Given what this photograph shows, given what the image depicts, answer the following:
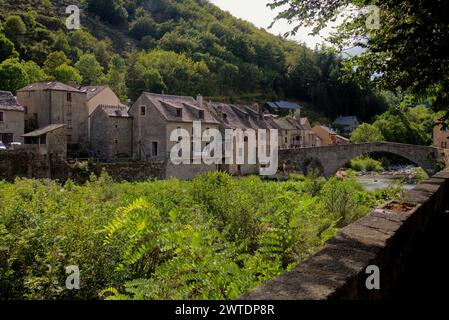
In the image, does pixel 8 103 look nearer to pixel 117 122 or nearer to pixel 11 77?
pixel 117 122

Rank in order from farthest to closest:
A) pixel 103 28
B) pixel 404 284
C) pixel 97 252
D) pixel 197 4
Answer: pixel 197 4 → pixel 103 28 → pixel 97 252 → pixel 404 284

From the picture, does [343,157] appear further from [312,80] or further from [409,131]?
[312,80]

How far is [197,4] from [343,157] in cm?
13725

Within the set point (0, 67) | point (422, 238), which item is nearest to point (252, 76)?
point (0, 67)

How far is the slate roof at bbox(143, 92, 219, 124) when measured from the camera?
4019 centimetres

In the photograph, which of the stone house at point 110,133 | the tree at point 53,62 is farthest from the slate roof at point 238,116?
the tree at point 53,62

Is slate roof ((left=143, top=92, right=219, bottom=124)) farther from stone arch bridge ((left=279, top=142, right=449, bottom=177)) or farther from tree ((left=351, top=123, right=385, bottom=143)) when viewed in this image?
tree ((left=351, top=123, right=385, bottom=143))

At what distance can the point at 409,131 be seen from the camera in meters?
83.4

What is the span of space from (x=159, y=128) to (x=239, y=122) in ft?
40.1

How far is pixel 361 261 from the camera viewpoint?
3752mm

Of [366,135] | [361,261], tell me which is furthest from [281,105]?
[361,261]

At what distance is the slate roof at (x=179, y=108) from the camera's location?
40.2 m

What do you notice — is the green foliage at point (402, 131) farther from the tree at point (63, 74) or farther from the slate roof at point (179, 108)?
the tree at point (63, 74)

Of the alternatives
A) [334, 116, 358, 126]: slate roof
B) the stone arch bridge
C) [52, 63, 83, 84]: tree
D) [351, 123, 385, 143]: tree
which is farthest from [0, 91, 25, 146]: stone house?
[334, 116, 358, 126]: slate roof
